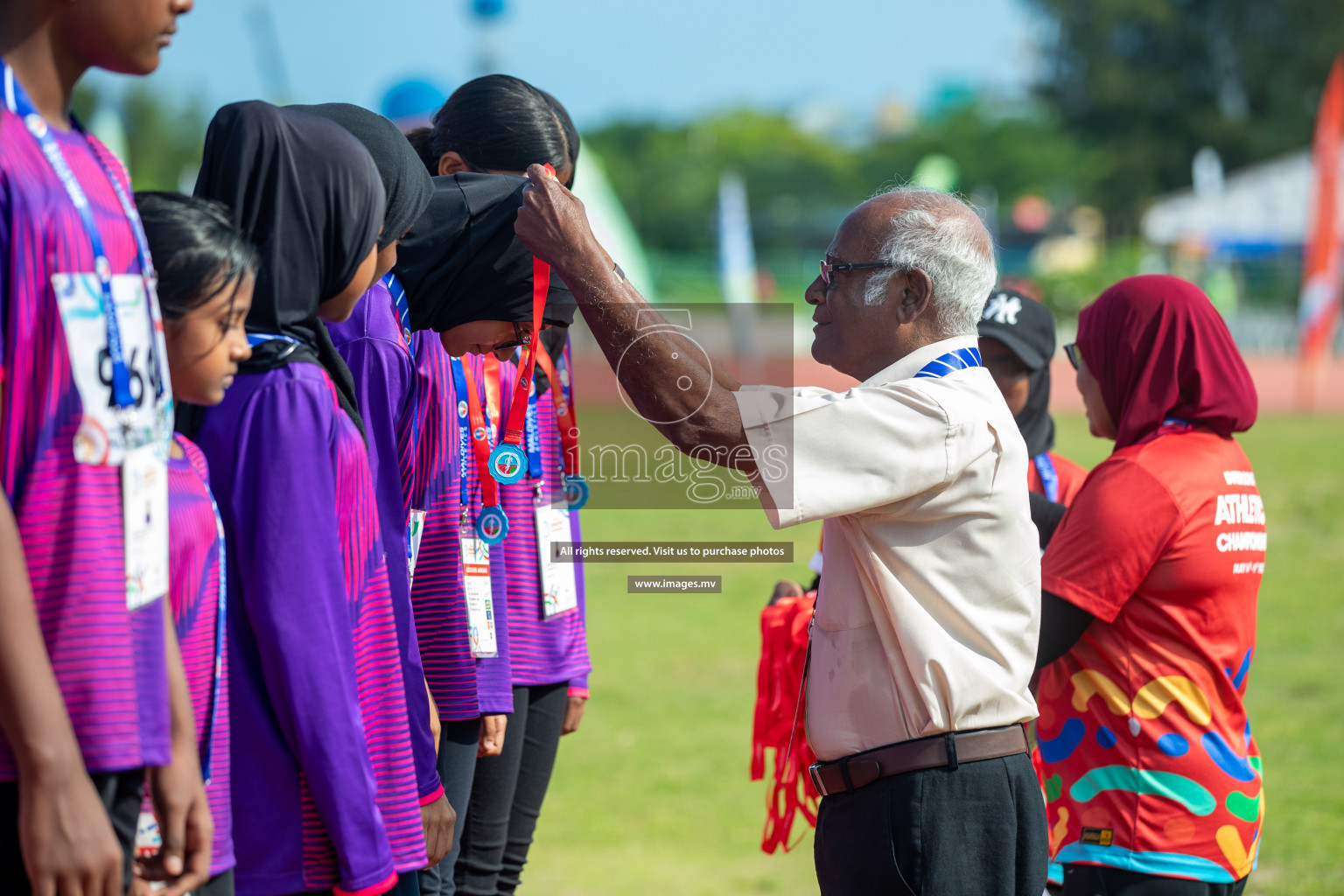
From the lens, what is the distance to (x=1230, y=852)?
281 centimetres

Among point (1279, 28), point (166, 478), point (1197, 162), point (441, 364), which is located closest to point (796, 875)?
point (441, 364)

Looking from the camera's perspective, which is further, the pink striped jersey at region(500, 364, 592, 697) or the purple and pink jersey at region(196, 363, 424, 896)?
the pink striped jersey at region(500, 364, 592, 697)

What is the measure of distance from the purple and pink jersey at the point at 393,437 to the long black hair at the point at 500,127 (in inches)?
23.1

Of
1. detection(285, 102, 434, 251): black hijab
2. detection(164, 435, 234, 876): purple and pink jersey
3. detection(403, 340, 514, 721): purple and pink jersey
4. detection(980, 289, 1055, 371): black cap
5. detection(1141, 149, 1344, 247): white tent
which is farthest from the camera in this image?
detection(1141, 149, 1344, 247): white tent

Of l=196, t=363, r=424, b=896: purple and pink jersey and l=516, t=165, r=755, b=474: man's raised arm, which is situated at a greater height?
l=516, t=165, r=755, b=474: man's raised arm

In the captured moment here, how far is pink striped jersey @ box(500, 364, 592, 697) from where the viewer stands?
10.2 feet

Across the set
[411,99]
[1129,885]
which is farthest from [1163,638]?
[411,99]

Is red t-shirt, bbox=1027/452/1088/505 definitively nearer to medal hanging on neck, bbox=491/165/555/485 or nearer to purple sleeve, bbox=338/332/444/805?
medal hanging on neck, bbox=491/165/555/485

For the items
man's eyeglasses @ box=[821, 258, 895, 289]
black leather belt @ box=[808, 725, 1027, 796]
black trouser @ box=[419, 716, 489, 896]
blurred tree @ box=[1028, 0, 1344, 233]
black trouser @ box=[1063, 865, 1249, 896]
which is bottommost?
black trouser @ box=[1063, 865, 1249, 896]

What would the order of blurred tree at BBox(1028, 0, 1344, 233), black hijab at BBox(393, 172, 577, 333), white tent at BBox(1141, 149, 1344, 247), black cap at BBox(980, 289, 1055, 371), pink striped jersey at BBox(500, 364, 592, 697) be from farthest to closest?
1. blurred tree at BBox(1028, 0, 1344, 233)
2. white tent at BBox(1141, 149, 1344, 247)
3. black cap at BBox(980, 289, 1055, 371)
4. pink striped jersey at BBox(500, 364, 592, 697)
5. black hijab at BBox(393, 172, 577, 333)

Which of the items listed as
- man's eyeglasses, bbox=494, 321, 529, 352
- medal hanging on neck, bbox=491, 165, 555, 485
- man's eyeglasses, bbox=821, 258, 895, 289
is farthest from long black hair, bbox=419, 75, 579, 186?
man's eyeglasses, bbox=821, 258, 895, 289

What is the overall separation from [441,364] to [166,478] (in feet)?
3.63

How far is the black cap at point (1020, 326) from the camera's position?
3.79 m

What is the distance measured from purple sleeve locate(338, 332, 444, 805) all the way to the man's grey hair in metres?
0.92
